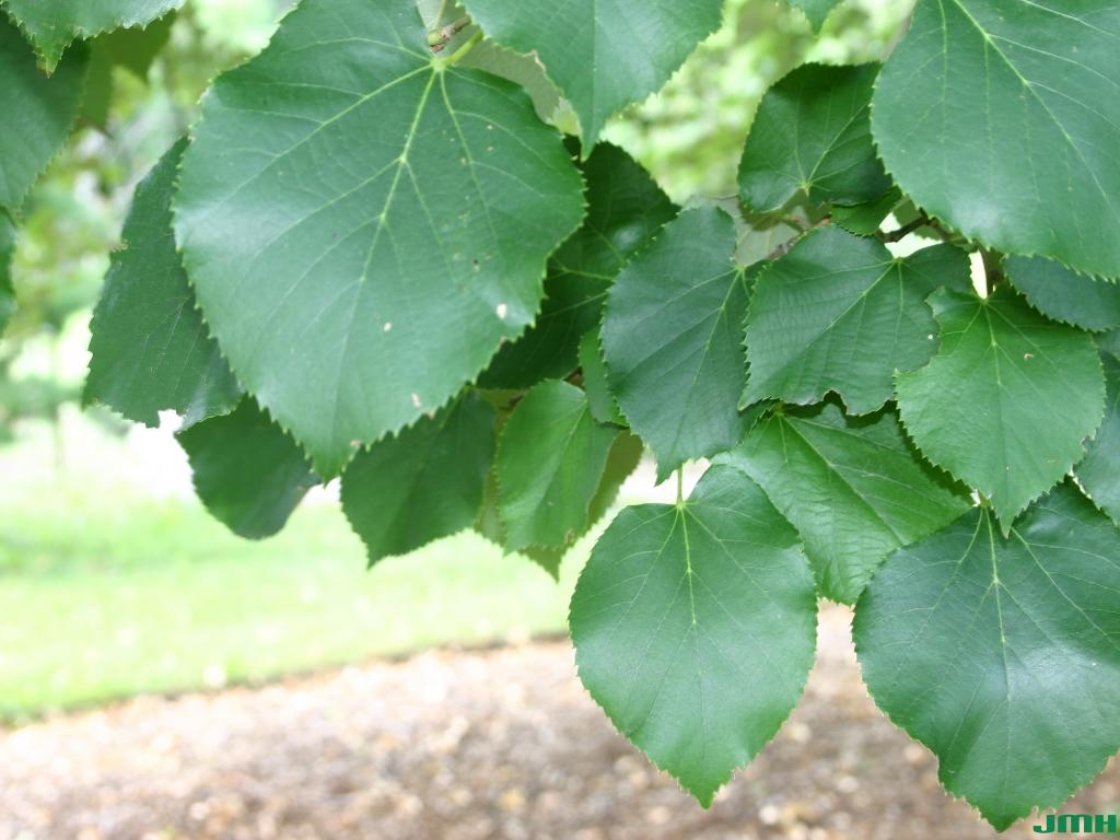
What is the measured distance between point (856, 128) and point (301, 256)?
1.17 ft

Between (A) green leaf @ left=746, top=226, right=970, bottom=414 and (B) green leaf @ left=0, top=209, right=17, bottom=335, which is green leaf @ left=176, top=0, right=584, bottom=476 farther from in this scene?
(B) green leaf @ left=0, top=209, right=17, bottom=335

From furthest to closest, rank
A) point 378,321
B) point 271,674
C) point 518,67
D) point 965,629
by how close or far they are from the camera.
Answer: point 271,674 < point 518,67 < point 965,629 < point 378,321

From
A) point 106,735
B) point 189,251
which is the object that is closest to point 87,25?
point 189,251

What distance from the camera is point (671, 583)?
684mm

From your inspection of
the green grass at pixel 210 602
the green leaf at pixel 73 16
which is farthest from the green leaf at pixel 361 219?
A: the green grass at pixel 210 602

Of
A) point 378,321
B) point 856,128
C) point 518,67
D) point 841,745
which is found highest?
point 518,67

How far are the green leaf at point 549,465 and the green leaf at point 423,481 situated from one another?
103 millimetres

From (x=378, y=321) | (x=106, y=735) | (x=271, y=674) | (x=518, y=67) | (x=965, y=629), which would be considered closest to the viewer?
(x=378, y=321)

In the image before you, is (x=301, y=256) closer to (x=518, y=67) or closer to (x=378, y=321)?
(x=378, y=321)

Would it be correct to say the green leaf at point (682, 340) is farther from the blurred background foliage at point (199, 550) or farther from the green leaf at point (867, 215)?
the blurred background foliage at point (199, 550)

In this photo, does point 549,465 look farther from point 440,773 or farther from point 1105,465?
point 440,773

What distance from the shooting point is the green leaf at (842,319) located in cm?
66

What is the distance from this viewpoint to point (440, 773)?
4.46 m

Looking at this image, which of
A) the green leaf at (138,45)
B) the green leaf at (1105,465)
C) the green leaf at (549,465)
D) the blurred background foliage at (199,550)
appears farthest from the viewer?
the blurred background foliage at (199,550)
